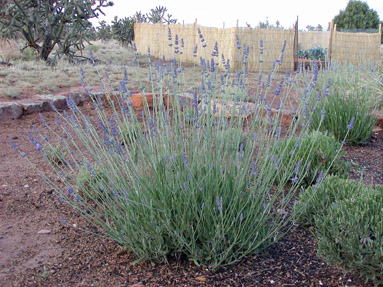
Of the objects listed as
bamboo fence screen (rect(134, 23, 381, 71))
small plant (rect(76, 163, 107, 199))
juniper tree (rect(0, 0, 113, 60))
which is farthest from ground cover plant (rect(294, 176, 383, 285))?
bamboo fence screen (rect(134, 23, 381, 71))

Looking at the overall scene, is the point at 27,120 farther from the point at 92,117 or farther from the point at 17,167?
the point at 17,167

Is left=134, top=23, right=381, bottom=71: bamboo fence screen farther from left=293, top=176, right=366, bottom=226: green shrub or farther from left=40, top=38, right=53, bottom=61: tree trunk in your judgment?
left=293, top=176, right=366, bottom=226: green shrub

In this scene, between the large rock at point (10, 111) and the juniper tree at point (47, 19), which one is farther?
the juniper tree at point (47, 19)

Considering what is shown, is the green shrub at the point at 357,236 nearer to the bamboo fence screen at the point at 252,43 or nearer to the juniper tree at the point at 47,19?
the juniper tree at the point at 47,19

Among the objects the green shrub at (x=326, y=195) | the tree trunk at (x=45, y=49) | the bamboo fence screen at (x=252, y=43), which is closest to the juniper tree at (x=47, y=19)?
the tree trunk at (x=45, y=49)

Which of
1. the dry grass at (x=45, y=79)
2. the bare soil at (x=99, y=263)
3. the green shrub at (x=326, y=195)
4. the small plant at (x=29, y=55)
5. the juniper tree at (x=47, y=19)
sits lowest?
the bare soil at (x=99, y=263)

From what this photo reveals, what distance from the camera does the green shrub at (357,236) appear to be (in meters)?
2.00

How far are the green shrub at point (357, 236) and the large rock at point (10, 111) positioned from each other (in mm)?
4937

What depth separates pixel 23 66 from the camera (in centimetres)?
867

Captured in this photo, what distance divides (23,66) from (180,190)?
301 inches

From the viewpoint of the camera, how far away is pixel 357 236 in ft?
6.66

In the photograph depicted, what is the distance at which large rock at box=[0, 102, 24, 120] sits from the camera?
565 cm

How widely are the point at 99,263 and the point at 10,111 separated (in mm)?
4123

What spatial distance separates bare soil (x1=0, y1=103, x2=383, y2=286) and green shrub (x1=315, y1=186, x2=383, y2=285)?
16 centimetres
